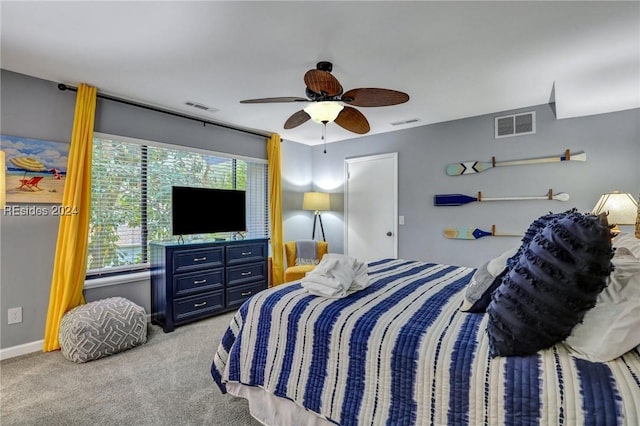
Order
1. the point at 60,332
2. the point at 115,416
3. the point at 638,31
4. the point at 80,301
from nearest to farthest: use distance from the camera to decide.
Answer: the point at 115,416 → the point at 638,31 → the point at 60,332 → the point at 80,301

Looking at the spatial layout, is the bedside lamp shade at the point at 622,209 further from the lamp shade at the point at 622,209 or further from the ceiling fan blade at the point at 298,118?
the ceiling fan blade at the point at 298,118

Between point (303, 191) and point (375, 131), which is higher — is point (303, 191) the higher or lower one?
the lower one

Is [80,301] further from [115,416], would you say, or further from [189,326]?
[115,416]

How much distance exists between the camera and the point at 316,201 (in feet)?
16.2

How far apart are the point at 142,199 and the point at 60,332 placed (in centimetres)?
146

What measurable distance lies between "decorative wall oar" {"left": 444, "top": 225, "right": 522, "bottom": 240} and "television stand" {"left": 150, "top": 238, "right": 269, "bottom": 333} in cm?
247

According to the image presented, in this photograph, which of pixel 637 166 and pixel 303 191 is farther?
pixel 303 191

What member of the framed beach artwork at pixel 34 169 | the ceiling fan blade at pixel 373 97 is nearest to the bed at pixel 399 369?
the ceiling fan blade at pixel 373 97

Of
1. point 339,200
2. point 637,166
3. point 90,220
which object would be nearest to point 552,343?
point 637,166

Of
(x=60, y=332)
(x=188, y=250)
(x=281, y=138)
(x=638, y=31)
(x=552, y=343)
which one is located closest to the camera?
(x=552, y=343)

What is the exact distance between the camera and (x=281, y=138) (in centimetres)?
496

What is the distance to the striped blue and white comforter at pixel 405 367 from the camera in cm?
102

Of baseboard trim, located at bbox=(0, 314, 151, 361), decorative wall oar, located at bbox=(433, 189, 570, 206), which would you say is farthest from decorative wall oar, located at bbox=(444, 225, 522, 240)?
baseboard trim, located at bbox=(0, 314, 151, 361)

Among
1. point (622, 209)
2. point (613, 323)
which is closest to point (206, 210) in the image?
point (613, 323)
